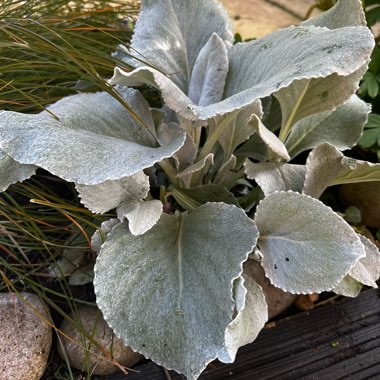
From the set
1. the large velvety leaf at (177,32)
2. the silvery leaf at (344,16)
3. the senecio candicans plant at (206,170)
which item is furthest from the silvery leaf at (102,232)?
the silvery leaf at (344,16)

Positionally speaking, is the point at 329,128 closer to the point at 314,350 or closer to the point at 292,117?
the point at 292,117

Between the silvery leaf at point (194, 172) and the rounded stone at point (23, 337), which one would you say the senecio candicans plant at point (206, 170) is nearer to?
the silvery leaf at point (194, 172)

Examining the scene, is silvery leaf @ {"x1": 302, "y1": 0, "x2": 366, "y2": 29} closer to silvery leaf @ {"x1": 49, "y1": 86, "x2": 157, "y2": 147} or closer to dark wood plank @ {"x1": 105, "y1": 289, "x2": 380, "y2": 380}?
silvery leaf @ {"x1": 49, "y1": 86, "x2": 157, "y2": 147}

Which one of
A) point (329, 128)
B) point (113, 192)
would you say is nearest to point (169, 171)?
point (113, 192)

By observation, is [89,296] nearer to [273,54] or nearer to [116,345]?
[116,345]

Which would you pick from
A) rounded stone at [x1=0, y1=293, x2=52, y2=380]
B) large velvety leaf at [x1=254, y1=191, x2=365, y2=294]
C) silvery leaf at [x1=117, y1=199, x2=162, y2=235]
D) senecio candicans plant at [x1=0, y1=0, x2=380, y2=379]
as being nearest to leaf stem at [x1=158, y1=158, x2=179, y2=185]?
senecio candicans plant at [x1=0, y1=0, x2=380, y2=379]
